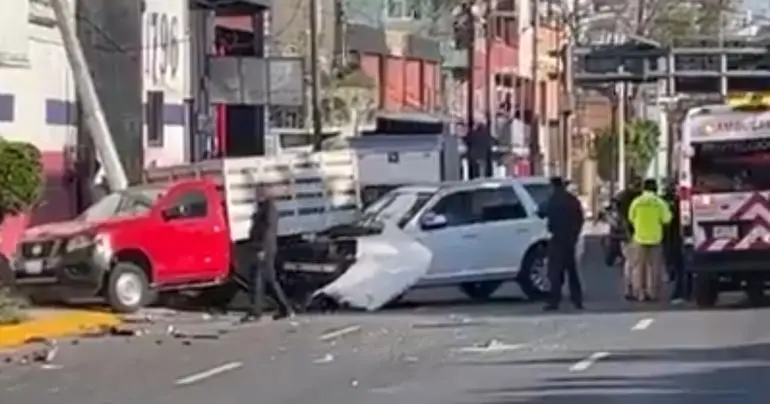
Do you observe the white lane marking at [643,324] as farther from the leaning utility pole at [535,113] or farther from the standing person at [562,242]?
the leaning utility pole at [535,113]

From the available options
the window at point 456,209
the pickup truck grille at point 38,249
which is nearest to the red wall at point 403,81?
the window at point 456,209

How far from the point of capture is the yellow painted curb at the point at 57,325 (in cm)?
2544

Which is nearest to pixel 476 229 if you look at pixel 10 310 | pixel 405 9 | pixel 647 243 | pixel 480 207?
pixel 480 207

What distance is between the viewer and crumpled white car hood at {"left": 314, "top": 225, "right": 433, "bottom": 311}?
29.9 meters

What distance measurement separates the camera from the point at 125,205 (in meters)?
30.0

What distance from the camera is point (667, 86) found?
46.3 meters

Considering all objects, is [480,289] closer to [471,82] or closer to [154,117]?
[154,117]

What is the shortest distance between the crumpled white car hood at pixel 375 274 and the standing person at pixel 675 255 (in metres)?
4.25

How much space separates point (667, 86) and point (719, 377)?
27774mm

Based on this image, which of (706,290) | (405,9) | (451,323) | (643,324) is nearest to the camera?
(643,324)

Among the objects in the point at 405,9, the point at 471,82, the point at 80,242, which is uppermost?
the point at 405,9

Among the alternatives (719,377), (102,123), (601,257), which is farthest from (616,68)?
(719,377)

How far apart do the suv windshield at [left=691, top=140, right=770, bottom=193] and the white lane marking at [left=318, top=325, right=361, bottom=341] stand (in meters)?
5.94

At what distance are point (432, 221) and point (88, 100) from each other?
5964 mm
